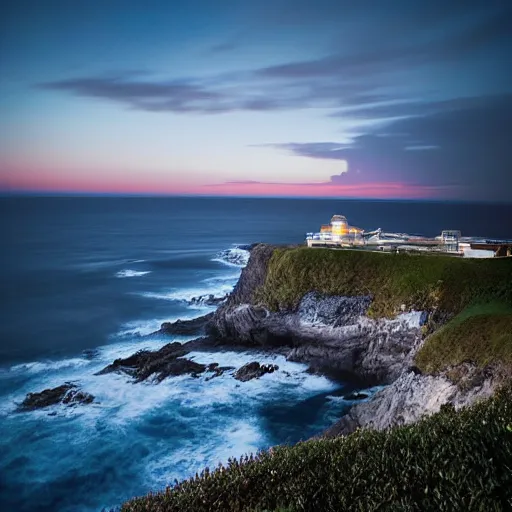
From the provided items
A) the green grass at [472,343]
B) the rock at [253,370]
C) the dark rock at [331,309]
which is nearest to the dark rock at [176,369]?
the rock at [253,370]

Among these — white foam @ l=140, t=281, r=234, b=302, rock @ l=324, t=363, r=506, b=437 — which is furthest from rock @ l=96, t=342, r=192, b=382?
white foam @ l=140, t=281, r=234, b=302

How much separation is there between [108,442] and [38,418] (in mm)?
5783

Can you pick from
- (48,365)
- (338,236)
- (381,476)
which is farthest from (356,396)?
(48,365)

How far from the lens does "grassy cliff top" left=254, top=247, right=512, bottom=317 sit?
33094 mm

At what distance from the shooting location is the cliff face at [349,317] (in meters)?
26.4

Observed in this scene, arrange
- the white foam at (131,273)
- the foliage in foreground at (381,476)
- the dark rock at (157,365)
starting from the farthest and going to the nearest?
the white foam at (131,273)
the dark rock at (157,365)
the foliage in foreground at (381,476)

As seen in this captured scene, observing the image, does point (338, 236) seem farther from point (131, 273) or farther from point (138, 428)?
point (131, 273)

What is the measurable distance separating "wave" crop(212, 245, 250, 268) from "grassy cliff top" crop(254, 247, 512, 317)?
138ft

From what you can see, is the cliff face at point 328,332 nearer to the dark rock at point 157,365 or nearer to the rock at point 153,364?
the rock at point 153,364

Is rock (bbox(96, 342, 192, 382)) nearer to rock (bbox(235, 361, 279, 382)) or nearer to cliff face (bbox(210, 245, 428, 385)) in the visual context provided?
rock (bbox(235, 361, 279, 382))

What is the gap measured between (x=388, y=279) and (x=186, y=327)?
20196 mm

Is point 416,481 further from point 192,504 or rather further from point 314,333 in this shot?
point 314,333

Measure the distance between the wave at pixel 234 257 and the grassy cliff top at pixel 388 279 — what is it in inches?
1656

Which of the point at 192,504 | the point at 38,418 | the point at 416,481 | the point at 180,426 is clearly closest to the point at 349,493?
the point at 416,481
